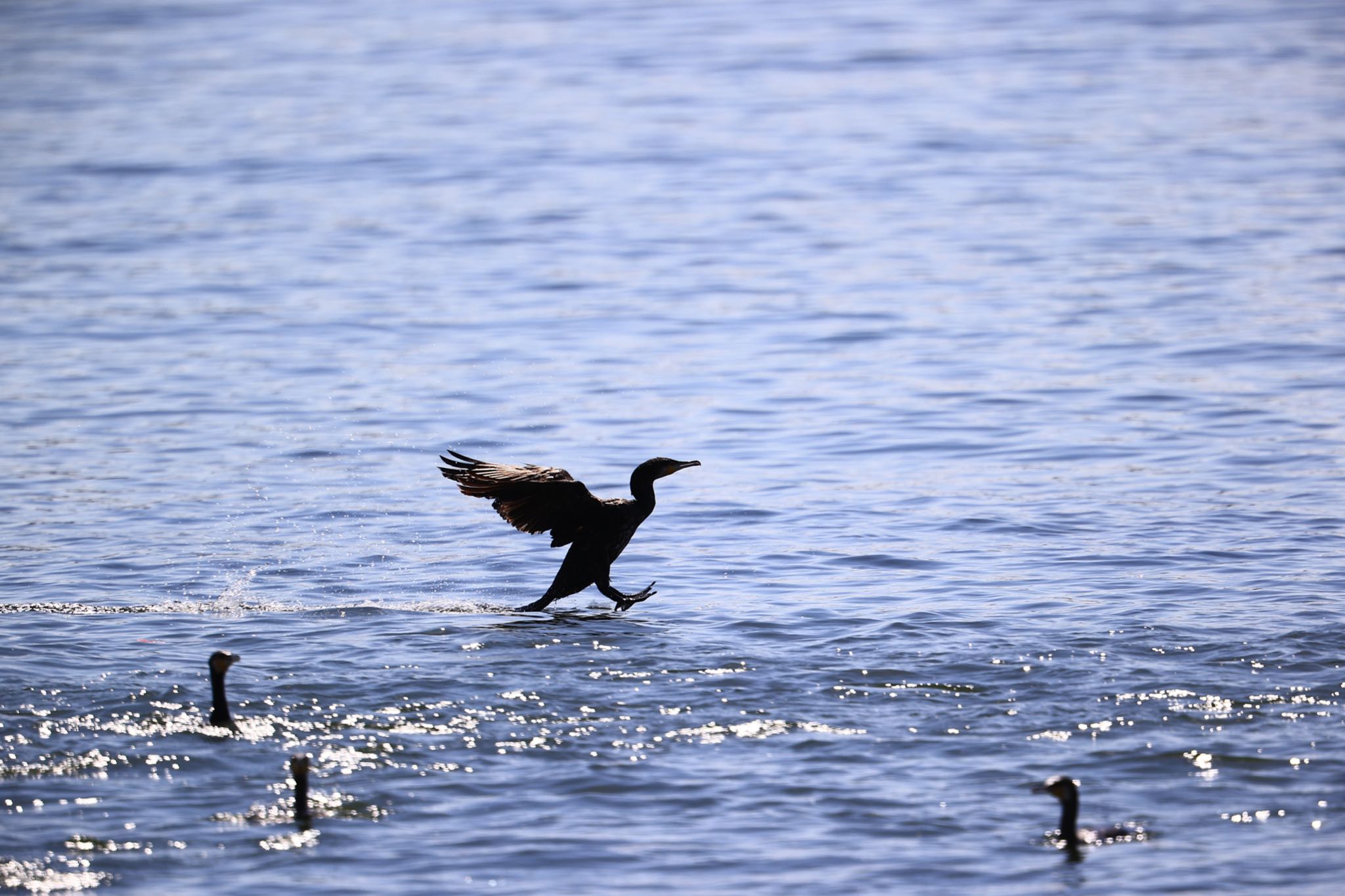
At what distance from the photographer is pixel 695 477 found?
14.5 m

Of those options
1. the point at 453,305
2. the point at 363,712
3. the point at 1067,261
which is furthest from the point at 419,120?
the point at 363,712

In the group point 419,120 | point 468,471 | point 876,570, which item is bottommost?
point 876,570

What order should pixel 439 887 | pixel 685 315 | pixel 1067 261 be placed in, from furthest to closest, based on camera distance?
pixel 1067 261
pixel 685 315
pixel 439 887

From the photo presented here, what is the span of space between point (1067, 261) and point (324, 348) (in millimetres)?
8598

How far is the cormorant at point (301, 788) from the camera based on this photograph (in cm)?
736

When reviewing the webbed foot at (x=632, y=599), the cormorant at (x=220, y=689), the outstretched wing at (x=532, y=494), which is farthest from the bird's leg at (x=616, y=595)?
the cormorant at (x=220, y=689)

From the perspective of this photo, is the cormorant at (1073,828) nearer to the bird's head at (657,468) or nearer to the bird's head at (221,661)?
the bird's head at (221,661)

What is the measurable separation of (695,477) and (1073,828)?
761cm

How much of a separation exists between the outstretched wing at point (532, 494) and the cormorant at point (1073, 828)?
3804mm

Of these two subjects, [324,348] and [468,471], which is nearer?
[468,471]

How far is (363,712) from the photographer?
8625 mm

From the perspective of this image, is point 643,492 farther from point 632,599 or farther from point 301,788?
point 301,788

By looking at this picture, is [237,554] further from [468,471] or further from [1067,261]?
[1067,261]

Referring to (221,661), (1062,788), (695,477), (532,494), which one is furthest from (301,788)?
(695,477)
